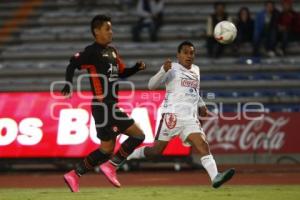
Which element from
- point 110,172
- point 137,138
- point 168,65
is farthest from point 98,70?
point 110,172

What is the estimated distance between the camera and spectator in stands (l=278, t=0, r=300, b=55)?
19062 mm

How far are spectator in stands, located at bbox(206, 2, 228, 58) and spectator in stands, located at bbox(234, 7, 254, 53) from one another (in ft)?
1.30

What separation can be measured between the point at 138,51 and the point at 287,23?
4.12m

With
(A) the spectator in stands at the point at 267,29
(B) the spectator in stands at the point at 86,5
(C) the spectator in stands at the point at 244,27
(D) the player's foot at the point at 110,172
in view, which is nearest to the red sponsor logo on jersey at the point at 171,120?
(D) the player's foot at the point at 110,172

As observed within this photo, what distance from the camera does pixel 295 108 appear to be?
17.6 m

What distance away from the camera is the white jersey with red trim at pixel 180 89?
34.6 feet

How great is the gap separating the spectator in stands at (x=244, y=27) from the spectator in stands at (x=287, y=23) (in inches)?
30.1

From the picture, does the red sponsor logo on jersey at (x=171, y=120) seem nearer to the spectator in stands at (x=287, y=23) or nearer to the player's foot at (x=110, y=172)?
the player's foot at (x=110, y=172)

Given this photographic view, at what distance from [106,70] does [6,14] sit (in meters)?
13.6

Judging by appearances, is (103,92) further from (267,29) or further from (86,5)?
(86,5)

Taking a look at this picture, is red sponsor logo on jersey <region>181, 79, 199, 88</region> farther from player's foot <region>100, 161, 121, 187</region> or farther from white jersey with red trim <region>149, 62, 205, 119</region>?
player's foot <region>100, 161, 121, 187</region>

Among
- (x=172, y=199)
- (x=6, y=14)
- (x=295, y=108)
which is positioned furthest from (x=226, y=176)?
(x=6, y=14)

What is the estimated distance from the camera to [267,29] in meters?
19.2

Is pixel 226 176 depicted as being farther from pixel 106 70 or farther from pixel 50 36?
pixel 50 36
